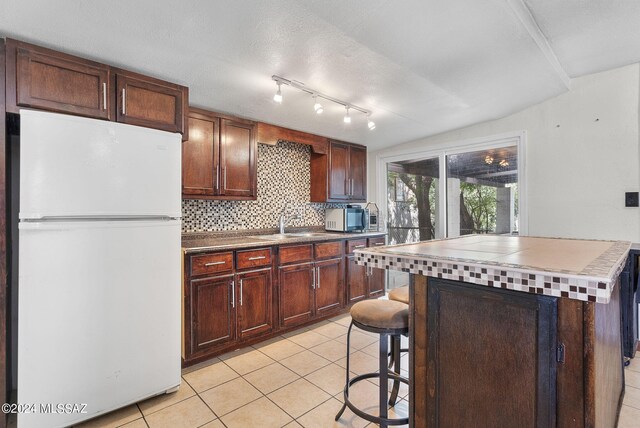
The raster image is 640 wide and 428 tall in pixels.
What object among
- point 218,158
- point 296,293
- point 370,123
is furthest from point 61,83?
point 370,123

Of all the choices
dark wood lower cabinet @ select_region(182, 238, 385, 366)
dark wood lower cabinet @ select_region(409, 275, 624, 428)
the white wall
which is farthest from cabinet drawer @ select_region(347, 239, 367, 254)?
dark wood lower cabinet @ select_region(409, 275, 624, 428)

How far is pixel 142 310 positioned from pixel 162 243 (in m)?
0.42

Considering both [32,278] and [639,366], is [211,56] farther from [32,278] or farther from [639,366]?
[639,366]

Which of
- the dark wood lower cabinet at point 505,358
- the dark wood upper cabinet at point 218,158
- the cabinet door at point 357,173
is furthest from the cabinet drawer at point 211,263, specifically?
the cabinet door at point 357,173

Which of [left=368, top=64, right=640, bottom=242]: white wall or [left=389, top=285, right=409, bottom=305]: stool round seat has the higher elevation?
[left=368, top=64, right=640, bottom=242]: white wall

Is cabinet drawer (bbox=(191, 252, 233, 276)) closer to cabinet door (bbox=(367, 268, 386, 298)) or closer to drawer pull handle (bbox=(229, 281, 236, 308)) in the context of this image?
drawer pull handle (bbox=(229, 281, 236, 308))

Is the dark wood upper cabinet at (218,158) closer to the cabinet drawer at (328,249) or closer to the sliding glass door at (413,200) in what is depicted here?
the cabinet drawer at (328,249)

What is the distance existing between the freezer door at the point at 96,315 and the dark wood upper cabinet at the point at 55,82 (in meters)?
0.67

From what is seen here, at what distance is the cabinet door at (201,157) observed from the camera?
267 cm

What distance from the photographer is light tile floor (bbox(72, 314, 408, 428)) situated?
1.82 metres

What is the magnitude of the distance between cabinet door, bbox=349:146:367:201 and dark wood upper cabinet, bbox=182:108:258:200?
57.9 inches

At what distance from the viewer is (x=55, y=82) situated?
1.77m

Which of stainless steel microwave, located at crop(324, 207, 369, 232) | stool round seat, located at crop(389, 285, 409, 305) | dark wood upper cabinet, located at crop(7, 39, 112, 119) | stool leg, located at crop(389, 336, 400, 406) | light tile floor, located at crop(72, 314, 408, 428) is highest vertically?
dark wood upper cabinet, located at crop(7, 39, 112, 119)

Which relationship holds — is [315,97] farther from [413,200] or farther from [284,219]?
[413,200]
